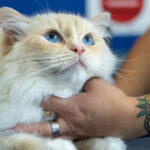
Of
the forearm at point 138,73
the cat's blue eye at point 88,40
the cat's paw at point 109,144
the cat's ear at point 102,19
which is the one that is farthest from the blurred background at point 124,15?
the cat's paw at point 109,144

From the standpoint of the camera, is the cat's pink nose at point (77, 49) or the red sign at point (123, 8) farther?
the red sign at point (123, 8)

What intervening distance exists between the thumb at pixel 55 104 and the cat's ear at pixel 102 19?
66cm

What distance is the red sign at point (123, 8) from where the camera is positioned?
2523 millimetres

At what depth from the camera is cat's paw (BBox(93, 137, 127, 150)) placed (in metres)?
1.08

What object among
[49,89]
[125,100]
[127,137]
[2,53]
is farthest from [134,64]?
[2,53]

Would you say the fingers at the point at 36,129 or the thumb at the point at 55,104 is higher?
the thumb at the point at 55,104

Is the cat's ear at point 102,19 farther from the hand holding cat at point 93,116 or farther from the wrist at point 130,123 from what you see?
the wrist at point 130,123

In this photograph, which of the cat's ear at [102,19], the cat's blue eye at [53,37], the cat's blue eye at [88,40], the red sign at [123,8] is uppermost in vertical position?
the red sign at [123,8]

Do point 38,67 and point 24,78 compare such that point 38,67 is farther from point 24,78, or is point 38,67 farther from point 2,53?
point 2,53

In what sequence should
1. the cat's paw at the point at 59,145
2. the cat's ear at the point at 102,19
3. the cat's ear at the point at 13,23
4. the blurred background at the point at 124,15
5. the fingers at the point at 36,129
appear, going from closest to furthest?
1. the cat's paw at the point at 59,145
2. the fingers at the point at 36,129
3. the cat's ear at the point at 13,23
4. the cat's ear at the point at 102,19
5. the blurred background at the point at 124,15

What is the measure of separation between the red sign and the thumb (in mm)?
1676

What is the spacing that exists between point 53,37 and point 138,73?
2.70ft

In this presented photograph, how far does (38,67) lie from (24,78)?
4.1 inches

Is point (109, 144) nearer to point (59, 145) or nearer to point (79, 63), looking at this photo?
point (59, 145)
